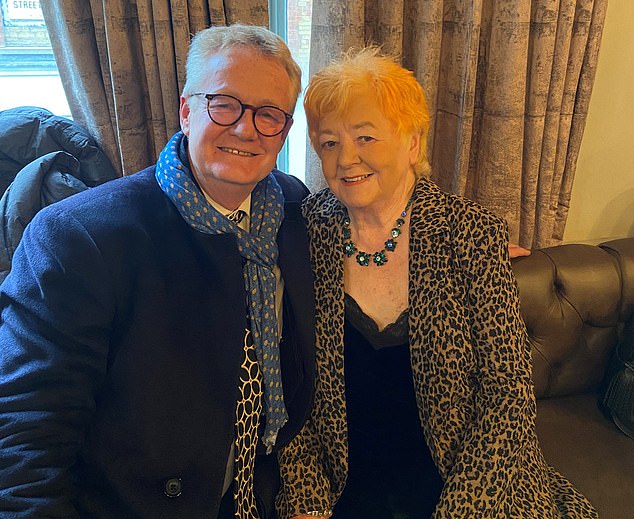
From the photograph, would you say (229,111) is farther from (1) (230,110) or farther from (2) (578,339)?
(2) (578,339)

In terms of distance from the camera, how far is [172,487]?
1.14 meters

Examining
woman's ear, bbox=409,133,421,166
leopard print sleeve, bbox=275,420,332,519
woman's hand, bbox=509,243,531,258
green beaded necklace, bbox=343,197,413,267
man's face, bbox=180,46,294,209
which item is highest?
man's face, bbox=180,46,294,209

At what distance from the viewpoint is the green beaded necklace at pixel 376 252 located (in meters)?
1.37

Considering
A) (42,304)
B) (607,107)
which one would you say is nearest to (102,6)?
(42,304)

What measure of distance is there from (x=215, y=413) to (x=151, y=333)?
21 cm

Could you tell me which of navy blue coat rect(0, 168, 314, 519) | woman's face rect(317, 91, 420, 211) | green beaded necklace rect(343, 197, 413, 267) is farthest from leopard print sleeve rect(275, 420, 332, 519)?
woman's face rect(317, 91, 420, 211)

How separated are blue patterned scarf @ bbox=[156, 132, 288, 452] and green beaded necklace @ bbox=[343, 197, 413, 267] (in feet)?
0.61

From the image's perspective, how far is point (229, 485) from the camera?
127 centimetres

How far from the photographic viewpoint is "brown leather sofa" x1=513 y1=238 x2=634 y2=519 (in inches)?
66.2

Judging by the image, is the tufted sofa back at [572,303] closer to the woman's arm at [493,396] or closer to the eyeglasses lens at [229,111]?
the woman's arm at [493,396]

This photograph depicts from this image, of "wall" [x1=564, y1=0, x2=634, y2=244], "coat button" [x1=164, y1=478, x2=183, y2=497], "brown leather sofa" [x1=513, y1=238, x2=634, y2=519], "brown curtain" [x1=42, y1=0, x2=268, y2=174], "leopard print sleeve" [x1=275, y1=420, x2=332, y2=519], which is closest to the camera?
"coat button" [x1=164, y1=478, x2=183, y2=497]

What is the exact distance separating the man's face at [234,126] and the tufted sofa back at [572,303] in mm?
932

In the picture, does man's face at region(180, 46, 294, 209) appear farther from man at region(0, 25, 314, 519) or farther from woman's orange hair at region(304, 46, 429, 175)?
woman's orange hair at region(304, 46, 429, 175)

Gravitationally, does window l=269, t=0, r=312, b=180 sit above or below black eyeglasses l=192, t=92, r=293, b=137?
above
